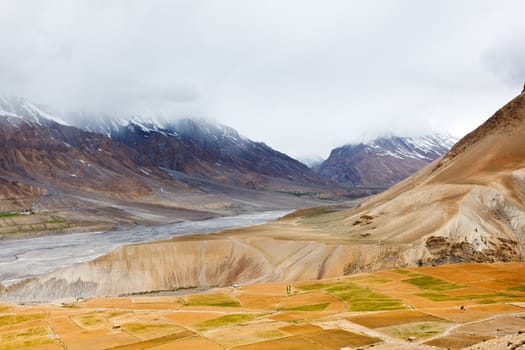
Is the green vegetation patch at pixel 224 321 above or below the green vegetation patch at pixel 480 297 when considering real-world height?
above

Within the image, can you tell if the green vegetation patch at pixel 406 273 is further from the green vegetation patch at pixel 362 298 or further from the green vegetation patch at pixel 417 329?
the green vegetation patch at pixel 417 329

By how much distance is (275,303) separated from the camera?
6931 centimetres

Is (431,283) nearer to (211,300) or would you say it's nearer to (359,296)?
(359,296)

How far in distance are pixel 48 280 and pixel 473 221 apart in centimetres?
10024

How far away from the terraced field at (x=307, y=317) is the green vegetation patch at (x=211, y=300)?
0.17m

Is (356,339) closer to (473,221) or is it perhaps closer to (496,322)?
(496,322)

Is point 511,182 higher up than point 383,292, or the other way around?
point 511,182

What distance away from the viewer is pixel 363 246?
104 meters

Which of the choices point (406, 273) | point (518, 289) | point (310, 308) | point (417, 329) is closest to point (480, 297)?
point (518, 289)

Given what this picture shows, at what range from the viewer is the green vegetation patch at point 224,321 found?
176ft

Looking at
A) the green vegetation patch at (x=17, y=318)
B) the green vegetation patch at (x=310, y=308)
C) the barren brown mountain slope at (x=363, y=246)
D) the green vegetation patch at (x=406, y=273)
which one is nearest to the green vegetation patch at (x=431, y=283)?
the green vegetation patch at (x=406, y=273)

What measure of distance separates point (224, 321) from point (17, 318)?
30.5 m

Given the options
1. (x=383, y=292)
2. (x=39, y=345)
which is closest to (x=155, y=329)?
(x=39, y=345)

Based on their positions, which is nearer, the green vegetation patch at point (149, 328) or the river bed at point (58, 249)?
the green vegetation patch at point (149, 328)
